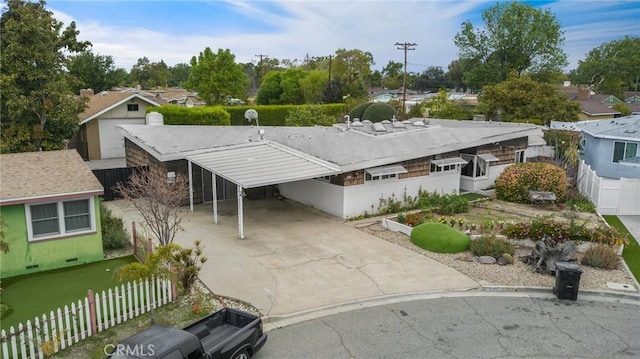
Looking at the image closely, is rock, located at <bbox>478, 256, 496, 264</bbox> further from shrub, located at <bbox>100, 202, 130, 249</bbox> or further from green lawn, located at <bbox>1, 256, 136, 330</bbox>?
shrub, located at <bbox>100, 202, 130, 249</bbox>

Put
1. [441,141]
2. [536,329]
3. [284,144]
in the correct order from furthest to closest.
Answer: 1. [441,141]
2. [284,144]
3. [536,329]

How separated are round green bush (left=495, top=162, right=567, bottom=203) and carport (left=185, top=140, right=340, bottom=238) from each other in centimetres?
929

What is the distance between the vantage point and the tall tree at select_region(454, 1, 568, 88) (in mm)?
61250

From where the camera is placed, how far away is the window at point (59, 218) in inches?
512

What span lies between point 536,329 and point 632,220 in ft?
38.7

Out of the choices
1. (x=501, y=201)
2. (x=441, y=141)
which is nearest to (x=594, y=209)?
(x=501, y=201)

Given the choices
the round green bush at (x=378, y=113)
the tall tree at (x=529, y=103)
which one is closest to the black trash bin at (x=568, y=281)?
the round green bush at (x=378, y=113)

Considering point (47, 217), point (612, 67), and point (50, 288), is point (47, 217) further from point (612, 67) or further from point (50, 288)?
point (612, 67)

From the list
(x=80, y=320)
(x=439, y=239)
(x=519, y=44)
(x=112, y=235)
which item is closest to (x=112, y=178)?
(x=112, y=235)

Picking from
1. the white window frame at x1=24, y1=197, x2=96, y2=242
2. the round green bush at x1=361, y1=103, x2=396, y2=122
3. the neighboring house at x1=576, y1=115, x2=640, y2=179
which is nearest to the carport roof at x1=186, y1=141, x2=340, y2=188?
the white window frame at x1=24, y1=197, x2=96, y2=242

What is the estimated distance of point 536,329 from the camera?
10289 millimetres

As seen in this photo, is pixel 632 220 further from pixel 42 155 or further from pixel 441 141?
pixel 42 155

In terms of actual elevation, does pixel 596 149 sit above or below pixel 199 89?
below

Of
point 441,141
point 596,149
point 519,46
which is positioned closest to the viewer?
point 441,141
